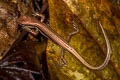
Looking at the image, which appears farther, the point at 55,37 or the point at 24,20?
the point at 24,20

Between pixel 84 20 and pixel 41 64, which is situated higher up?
pixel 84 20

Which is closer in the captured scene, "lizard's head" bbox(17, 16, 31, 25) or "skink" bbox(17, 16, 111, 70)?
"skink" bbox(17, 16, 111, 70)

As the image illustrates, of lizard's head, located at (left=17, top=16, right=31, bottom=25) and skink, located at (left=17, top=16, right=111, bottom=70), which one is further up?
lizard's head, located at (left=17, top=16, right=31, bottom=25)

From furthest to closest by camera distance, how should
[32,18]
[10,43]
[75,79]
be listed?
[32,18], [10,43], [75,79]

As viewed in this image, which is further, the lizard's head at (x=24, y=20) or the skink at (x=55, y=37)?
the lizard's head at (x=24, y=20)

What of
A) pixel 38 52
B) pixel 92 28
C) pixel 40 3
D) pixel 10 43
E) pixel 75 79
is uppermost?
pixel 40 3

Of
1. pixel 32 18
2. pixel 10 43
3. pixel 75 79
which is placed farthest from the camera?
pixel 32 18

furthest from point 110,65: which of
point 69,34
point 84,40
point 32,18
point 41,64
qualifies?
point 32,18

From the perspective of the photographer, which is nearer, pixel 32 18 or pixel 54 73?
pixel 54 73

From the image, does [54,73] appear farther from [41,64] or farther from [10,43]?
[10,43]

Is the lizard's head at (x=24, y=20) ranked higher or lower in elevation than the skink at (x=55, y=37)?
higher

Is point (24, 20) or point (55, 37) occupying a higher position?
point (24, 20)
